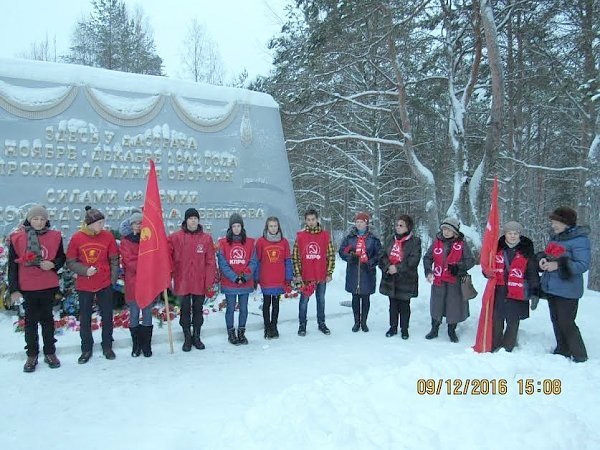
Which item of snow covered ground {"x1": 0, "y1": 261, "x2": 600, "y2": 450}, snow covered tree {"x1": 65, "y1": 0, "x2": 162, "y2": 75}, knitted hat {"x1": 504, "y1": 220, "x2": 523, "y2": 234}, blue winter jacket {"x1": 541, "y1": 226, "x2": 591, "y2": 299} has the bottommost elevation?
snow covered ground {"x1": 0, "y1": 261, "x2": 600, "y2": 450}

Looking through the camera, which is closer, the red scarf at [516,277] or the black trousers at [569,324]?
the black trousers at [569,324]

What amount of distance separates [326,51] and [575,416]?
8.98 m

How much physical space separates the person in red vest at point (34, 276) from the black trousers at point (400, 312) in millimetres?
3633

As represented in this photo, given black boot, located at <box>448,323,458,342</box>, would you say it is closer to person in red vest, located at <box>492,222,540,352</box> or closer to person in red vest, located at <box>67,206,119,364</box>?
person in red vest, located at <box>492,222,540,352</box>

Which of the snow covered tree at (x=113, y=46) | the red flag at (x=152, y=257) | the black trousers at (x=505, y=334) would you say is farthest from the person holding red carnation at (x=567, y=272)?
the snow covered tree at (x=113, y=46)

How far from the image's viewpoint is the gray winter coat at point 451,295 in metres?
5.20

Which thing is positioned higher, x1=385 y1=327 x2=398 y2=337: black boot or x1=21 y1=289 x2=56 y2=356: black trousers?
x1=21 y1=289 x2=56 y2=356: black trousers

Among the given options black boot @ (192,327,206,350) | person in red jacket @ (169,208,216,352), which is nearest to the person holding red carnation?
person in red jacket @ (169,208,216,352)

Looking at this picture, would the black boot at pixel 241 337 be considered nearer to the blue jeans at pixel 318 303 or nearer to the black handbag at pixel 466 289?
the blue jeans at pixel 318 303

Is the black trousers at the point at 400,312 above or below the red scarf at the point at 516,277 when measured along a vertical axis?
below

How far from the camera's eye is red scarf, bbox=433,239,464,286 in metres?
5.24

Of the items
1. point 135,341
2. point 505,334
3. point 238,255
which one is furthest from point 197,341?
point 505,334

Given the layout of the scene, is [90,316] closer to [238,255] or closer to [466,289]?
[238,255]
